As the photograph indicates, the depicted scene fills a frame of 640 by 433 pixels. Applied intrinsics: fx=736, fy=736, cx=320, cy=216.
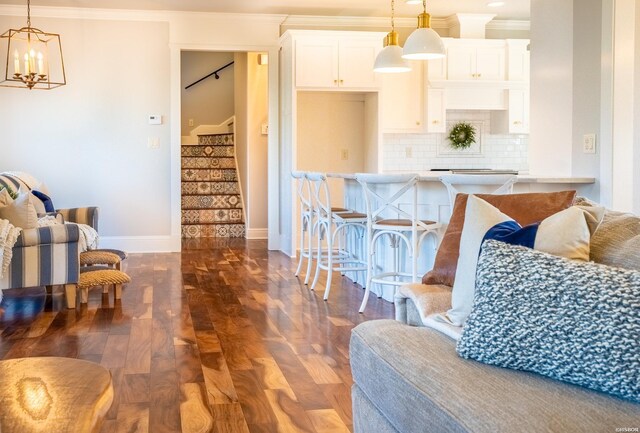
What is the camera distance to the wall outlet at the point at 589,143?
4.32m

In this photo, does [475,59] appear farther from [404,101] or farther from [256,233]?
[256,233]

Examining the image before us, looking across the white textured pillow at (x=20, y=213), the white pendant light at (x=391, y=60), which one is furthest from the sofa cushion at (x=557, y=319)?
the white pendant light at (x=391, y=60)

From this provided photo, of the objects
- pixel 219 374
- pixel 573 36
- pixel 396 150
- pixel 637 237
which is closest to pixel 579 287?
pixel 637 237

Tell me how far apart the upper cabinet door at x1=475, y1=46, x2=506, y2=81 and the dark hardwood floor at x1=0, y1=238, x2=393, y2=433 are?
10.9 ft

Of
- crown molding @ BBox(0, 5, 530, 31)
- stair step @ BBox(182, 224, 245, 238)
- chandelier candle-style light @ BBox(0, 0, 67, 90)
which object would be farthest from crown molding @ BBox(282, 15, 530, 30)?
stair step @ BBox(182, 224, 245, 238)

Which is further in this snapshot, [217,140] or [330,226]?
[217,140]

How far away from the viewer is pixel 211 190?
35.2ft

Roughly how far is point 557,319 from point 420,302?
865 millimetres

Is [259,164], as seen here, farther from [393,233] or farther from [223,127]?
[393,233]

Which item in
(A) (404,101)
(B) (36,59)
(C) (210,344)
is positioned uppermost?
(B) (36,59)

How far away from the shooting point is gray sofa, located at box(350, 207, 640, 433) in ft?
5.15

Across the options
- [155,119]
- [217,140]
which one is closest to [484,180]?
[155,119]

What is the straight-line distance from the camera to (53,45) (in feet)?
26.4

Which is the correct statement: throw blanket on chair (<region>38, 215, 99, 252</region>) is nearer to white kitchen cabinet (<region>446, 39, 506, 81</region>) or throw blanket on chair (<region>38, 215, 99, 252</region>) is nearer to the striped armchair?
the striped armchair
